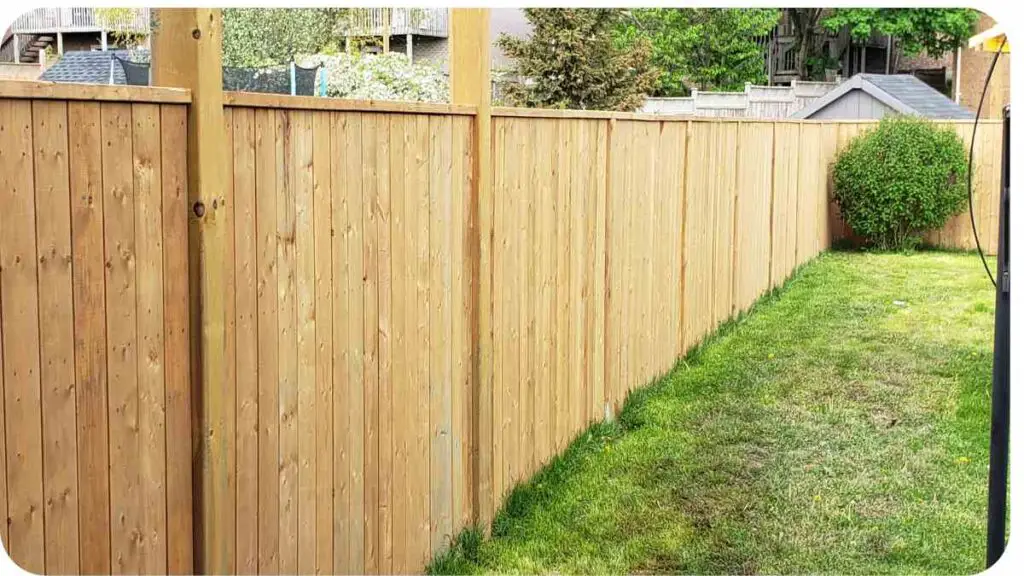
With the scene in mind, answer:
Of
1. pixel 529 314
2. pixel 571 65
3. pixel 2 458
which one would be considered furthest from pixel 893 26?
pixel 2 458

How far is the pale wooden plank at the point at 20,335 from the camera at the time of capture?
8.86 ft

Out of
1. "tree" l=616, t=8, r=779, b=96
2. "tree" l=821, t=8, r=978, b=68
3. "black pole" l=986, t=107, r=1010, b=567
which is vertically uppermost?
"tree" l=821, t=8, r=978, b=68

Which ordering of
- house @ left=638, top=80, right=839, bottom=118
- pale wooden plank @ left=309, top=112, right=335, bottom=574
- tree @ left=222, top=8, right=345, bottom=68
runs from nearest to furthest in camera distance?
pale wooden plank @ left=309, top=112, right=335, bottom=574 < tree @ left=222, top=8, right=345, bottom=68 < house @ left=638, top=80, right=839, bottom=118

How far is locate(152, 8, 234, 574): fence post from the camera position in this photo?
316 centimetres

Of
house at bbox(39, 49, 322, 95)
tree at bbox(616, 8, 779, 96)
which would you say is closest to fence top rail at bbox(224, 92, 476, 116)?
house at bbox(39, 49, 322, 95)

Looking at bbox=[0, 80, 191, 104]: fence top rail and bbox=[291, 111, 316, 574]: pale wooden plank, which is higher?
bbox=[0, 80, 191, 104]: fence top rail

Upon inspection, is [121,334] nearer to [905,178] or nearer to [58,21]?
[905,178]

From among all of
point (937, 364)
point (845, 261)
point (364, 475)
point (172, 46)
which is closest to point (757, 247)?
point (937, 364)

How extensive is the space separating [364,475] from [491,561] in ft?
3.28

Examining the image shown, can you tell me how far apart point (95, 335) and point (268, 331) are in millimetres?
716

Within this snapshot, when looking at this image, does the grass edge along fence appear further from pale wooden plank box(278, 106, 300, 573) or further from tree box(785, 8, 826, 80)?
tree box(785, 8, 826, 80)

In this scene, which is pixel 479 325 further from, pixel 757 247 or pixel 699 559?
pixel 757 247

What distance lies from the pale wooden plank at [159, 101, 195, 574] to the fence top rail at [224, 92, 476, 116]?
0.26 m

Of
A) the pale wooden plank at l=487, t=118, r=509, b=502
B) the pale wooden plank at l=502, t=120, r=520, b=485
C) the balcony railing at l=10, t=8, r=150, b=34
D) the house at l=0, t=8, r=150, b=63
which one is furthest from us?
the house at l=0, t=8, r=150, b=63
